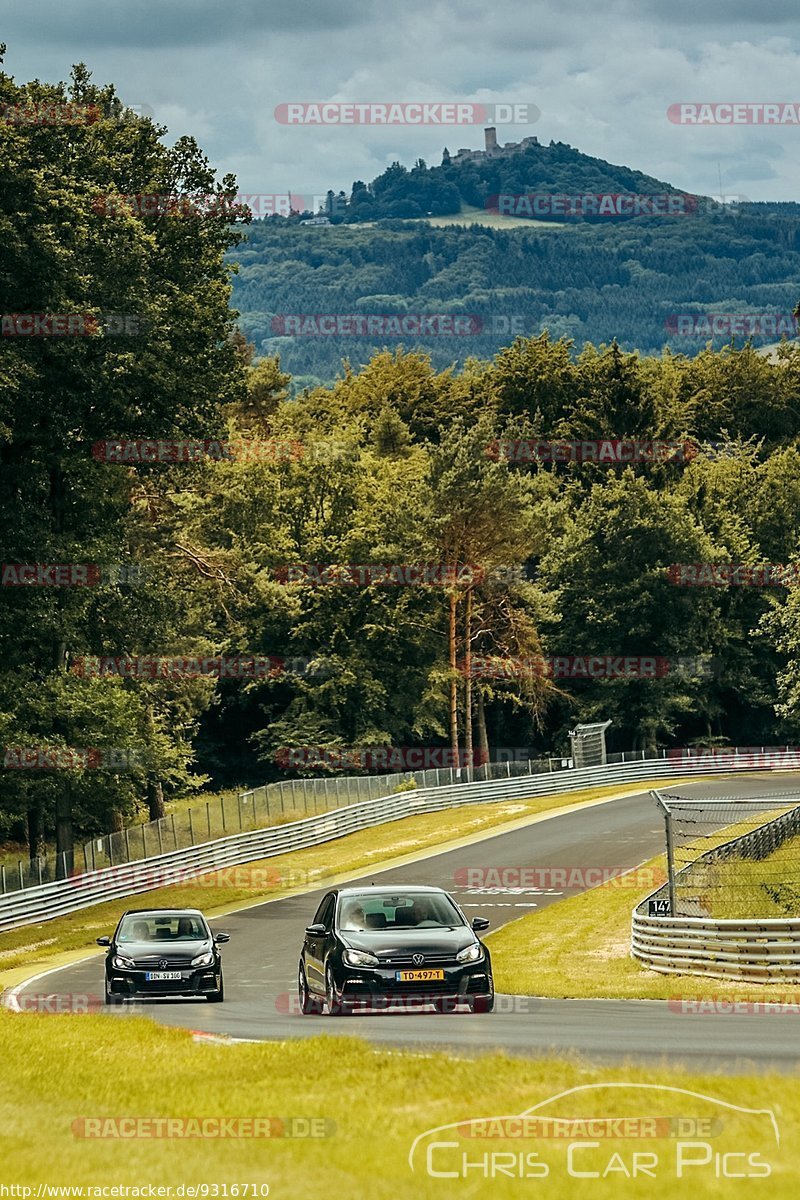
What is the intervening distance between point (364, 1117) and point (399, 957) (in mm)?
8587

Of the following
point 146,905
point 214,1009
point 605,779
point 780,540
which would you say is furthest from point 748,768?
point 214,1009

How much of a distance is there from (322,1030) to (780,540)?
8186 centimetres

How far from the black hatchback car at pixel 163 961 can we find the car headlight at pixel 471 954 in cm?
625

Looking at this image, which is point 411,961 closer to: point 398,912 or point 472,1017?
point 472,1017

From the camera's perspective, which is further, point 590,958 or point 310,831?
point 310,831

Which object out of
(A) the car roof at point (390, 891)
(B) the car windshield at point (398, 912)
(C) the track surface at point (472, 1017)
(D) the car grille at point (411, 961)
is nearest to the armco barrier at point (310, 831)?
(C) the track surface at point (472, 1017)

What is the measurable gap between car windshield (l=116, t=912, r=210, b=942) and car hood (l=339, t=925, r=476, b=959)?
20.4 feet

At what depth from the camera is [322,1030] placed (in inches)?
691

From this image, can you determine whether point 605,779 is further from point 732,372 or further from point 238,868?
point 732,372

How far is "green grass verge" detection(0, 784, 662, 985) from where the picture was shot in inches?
1577

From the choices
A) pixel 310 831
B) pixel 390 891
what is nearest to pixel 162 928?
pixel 390 891

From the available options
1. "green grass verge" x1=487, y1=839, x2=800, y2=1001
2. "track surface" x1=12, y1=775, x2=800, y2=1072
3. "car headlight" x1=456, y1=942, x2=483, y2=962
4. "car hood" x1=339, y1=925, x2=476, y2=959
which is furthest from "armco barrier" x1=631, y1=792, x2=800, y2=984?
"car hood" x1=339, y1=925, x2=476, y2=959

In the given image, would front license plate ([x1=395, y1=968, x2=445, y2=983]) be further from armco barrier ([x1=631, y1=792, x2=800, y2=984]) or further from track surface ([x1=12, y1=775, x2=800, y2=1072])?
armco barrier ([x1=631, y1=792, x2=800, y2=984])

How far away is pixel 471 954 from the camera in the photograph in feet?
62.0
